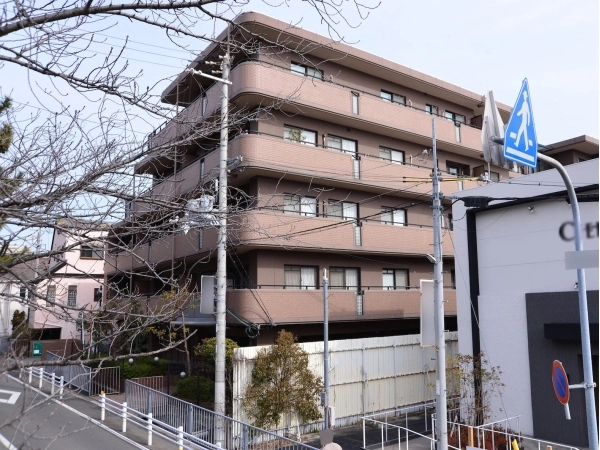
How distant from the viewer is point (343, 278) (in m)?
21.8

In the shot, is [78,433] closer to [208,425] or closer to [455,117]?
[208,425]

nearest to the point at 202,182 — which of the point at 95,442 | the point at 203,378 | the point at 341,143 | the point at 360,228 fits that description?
the point at 95,442

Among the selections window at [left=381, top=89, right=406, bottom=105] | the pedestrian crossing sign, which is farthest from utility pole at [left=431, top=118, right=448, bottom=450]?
window at [left=381, top=89, right=406, bottom=105]

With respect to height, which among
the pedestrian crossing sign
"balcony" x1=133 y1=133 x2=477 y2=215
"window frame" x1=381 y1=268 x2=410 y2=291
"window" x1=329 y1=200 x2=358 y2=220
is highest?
"balcony" x1=133 y1=133 x2=477 y2=215

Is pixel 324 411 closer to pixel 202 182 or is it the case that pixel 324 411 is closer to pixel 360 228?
pixel 360 228

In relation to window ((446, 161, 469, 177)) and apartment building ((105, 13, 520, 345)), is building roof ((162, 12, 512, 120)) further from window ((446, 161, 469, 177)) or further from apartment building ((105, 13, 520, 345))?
window ((446, 161, 469, 177))

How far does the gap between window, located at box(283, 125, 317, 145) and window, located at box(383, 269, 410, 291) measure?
669 cm

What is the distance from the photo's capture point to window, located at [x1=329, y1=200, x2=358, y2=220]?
2173cm

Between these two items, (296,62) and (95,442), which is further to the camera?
(296,62)

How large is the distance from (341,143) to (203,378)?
1147 centimetres

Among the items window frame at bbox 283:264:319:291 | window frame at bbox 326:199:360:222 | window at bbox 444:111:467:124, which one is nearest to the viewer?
window frame at bbox 283:264:319:291

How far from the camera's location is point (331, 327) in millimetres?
21438

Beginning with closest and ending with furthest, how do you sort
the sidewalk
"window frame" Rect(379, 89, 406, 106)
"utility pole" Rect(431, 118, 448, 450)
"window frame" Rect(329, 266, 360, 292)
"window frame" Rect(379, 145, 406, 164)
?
"utility pole" Rect(431, 118, 448, 450)
the sidewalk
"window frame" Rect(329, 266, 360, 292)
"window frame" Rect(379, 145, 406, 164)
"window frame" Rect(379, 89, 406, 106)

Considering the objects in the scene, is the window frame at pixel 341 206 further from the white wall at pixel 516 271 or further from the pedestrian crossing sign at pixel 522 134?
the pedestrian crossing sign at pixel 522 134
